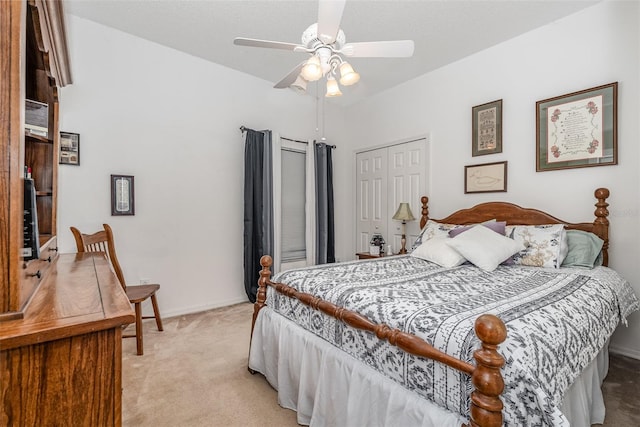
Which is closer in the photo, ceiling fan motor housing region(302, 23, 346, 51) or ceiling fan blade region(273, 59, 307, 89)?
ceiling fan motor housing region(302, 23, 346, 51)

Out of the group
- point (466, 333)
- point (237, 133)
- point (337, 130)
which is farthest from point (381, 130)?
point (466, 333)

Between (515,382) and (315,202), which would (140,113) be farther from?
(515,382)

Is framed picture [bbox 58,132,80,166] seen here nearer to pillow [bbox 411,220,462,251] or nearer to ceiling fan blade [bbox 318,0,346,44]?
ceiling fan blade [bbox 318,0,346,44]

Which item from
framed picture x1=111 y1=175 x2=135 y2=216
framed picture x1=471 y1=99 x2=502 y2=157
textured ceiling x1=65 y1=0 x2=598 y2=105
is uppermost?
textured ceiling x1=65 y1=0 x2=598 y2=105

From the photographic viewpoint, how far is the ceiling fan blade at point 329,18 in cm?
163

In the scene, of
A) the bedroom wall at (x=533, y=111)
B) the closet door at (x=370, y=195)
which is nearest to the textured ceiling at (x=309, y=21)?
the bedroom wall at (x=533, y=111)

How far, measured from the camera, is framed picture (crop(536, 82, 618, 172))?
2582 millimetres

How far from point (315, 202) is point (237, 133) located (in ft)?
4.50

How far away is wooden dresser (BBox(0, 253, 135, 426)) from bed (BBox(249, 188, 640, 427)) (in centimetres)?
97

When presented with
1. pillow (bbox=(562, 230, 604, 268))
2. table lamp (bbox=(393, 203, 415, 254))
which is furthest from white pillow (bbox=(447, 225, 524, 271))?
table lamp (bbox=(393, 203, 415, 254))

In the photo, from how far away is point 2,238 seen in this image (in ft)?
2.32

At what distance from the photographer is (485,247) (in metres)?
2.42

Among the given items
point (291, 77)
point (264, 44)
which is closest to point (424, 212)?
point (291, 77)

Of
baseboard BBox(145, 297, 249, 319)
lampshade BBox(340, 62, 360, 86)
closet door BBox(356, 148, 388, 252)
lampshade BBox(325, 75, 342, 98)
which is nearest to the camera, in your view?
lampshade BBox(340, 62, 360, 86)
